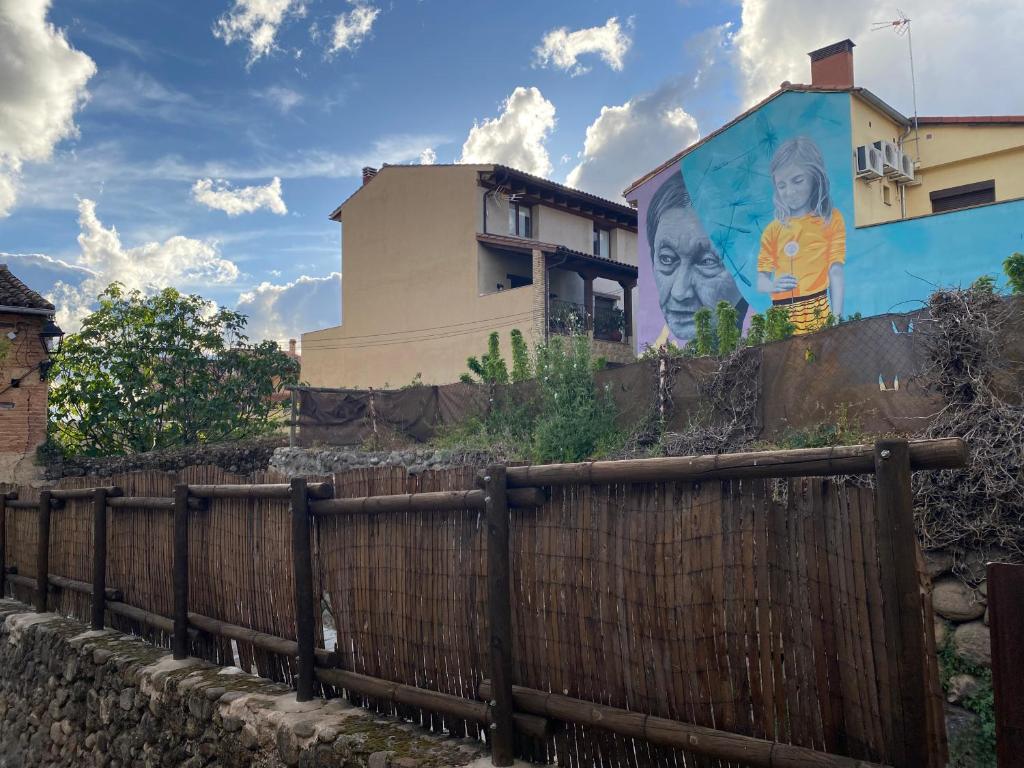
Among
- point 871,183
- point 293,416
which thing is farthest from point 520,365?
point 871,183

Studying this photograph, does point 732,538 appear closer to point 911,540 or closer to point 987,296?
point 911,540

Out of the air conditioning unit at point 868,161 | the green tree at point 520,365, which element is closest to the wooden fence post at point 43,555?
the green tree at point 520,365

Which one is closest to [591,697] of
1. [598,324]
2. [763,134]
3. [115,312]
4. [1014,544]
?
[1014,544]

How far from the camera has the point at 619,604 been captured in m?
3.21

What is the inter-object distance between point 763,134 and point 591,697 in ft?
57.8

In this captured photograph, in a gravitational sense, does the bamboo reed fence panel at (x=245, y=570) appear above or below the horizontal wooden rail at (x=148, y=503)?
below

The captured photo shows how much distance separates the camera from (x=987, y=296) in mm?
7191

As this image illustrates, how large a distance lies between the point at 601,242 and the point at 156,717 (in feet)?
83.8

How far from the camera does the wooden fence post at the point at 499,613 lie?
11.4ft

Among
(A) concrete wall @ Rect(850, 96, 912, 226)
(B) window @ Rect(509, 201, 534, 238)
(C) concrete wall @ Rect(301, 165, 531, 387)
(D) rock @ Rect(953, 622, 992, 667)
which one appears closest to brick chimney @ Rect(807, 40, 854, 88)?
(A) concrete wall @ Rect(850, 96, 912, 226)

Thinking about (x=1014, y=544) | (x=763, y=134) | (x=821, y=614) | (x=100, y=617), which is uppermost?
(x=763, y=134)

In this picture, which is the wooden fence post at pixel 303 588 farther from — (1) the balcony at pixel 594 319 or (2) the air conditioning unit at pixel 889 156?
(1) the balcony at pixel 594 319

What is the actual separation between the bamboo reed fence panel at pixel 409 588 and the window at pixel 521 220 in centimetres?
2228

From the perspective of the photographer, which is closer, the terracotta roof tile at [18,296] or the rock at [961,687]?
the rock at [961,687]
